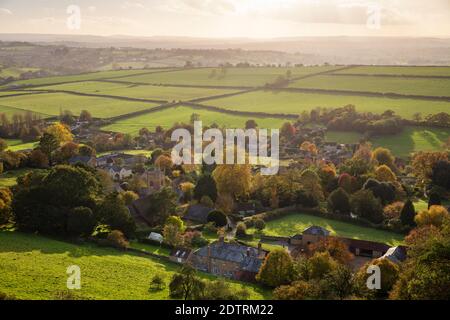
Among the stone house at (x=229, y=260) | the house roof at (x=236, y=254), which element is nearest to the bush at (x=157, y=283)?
the stone house at (x=229, y=260)

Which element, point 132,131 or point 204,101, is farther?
point 204,101

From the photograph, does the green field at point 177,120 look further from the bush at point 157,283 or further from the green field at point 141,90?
the bush at point 157,283

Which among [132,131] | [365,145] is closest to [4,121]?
[132,131]

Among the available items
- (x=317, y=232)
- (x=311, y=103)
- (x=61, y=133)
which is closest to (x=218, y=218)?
(x=317, y=232)

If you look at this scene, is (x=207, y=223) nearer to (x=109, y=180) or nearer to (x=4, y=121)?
(x=109, y=180)

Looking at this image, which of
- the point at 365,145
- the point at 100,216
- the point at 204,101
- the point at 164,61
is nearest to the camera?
the point at 100,216

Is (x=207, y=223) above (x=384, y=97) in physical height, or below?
below
